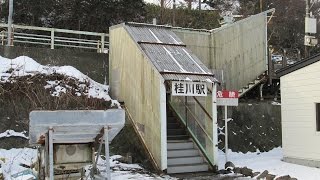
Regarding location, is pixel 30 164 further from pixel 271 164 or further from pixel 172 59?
pixel 271 164

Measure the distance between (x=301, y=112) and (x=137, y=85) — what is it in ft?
18.0

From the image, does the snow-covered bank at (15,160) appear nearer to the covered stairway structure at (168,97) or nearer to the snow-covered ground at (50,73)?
the snow-covered ground at (50,73)

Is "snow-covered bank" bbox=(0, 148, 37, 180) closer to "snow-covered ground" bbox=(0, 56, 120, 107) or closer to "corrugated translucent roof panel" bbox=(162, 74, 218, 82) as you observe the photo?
"snow-covered ground" bbox=(0, 56, 120, 107)

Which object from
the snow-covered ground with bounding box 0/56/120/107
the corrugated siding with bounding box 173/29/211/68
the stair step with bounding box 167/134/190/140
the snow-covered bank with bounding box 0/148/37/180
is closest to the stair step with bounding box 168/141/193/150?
the stair step with bounding box 167/134/190/140

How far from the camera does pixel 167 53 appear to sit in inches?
555

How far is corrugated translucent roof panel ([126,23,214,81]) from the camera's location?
1295 cm

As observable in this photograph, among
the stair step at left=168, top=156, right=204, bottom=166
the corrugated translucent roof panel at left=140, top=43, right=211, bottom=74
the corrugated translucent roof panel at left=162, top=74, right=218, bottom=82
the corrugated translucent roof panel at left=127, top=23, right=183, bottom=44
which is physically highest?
the corrugated translucent roof panel at left=127, top=23, right=183, bottom=44

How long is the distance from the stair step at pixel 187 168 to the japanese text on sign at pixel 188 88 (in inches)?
84.9

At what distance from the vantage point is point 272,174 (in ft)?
38.1

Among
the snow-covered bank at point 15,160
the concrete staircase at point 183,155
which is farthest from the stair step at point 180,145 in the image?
the snow-covered bank at point 15,160

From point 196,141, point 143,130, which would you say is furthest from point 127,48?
point 196,141

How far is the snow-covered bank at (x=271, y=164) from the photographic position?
11789mm

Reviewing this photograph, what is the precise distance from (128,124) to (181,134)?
1838mm

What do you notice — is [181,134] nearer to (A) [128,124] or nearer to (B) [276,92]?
(A) [128,124]
